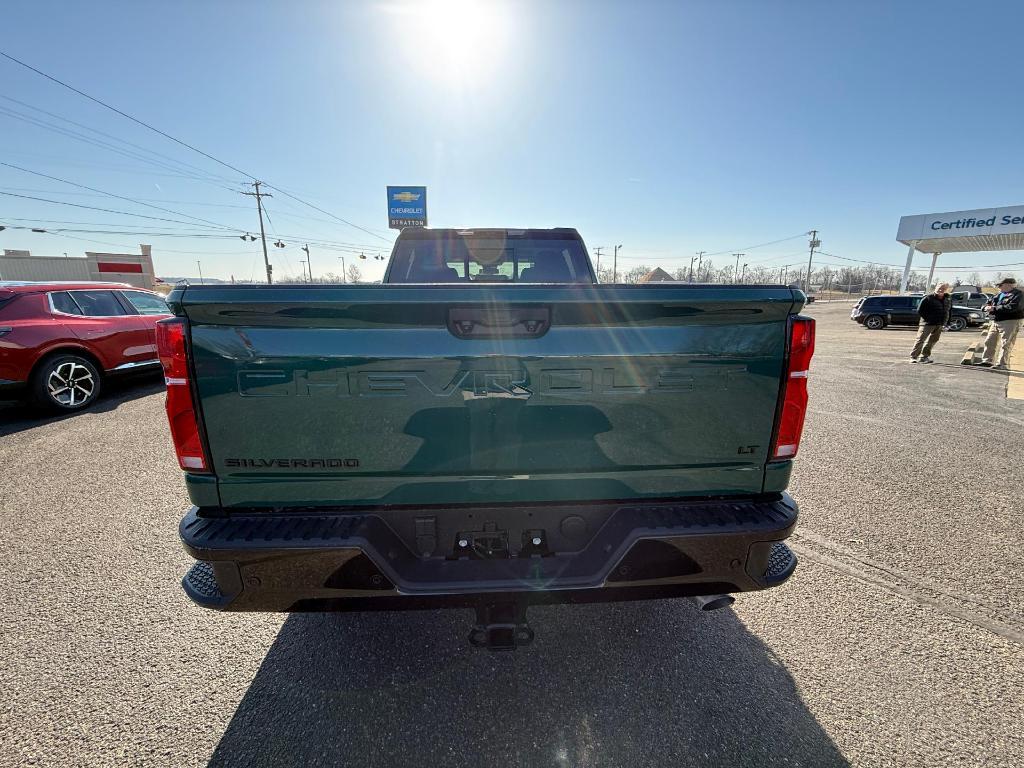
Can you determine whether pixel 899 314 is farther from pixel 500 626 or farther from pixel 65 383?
pixel 65 383

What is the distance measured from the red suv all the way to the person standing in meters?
15.5

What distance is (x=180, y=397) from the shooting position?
150 centimetres

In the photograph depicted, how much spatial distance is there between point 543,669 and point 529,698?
16 cm

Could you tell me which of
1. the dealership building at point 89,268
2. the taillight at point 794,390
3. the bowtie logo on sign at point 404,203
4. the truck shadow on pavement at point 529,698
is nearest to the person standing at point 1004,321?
the taillight at point 794,390

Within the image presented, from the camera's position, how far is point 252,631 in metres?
2.27

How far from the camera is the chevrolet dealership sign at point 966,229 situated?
26516 mm

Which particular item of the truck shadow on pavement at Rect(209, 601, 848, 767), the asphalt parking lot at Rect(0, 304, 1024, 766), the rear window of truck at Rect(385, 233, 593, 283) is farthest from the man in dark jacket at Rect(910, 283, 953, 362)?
the truck shadow on pavement at Rect(209, 601, 848, 767)

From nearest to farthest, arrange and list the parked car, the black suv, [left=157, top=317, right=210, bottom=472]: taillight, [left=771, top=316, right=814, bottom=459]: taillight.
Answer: [left=157, top=317, right=210, bottom=472]: taillight < [left=771, top=316, right=814, bottom=459]: taillight < the black suv < the parked car

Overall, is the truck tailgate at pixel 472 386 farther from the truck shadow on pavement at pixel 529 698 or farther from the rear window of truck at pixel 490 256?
the rear window of truck at pixel 490 256

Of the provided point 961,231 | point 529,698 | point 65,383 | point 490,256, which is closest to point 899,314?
point 961,231

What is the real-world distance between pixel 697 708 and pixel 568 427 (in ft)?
4.54

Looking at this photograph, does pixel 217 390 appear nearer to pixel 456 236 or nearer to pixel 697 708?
pixel 697 708

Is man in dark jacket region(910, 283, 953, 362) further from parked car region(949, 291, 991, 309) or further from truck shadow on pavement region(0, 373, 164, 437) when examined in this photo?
parked car region(949, 291, 991, 309)

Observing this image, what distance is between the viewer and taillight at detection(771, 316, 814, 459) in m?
1.62
